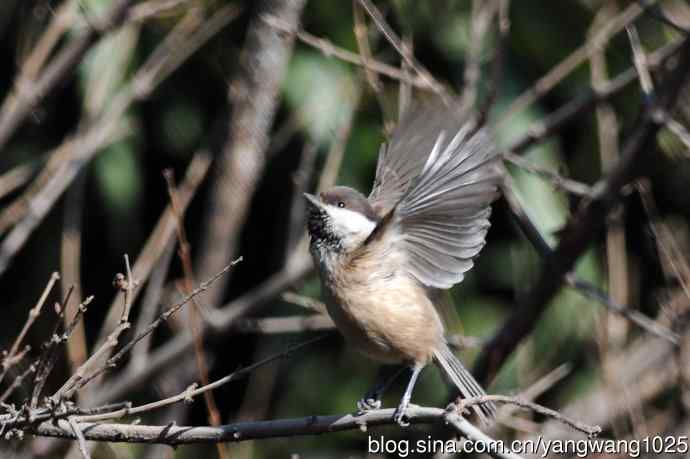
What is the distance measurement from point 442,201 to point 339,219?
1.45ft

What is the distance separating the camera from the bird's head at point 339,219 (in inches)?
132

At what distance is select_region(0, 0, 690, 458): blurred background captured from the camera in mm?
4645

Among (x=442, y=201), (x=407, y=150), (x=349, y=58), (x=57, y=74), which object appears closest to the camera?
(x=442, y=201)

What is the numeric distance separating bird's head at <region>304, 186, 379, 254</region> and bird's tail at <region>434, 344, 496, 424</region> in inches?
19.9

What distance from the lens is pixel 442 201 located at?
10.1 feet

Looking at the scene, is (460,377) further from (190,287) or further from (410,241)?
(190,287)

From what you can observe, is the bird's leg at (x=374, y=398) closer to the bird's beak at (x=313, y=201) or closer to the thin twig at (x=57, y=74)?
the bird's beak at (x=313, y=201)

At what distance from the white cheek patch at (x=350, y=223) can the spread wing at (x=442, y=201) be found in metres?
0.13

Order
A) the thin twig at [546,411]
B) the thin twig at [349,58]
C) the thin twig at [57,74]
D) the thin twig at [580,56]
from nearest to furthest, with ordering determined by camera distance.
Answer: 1. the thin twig at [546,411]
2. the thin twig at [349,58]
3. the thin twig at [57,74]
4. the thin twig at [580,56]

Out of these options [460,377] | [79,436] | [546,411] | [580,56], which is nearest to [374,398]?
[460,377]

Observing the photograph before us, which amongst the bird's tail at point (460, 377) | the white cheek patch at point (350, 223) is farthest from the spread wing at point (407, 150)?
the bird's tail at point (460, 377)

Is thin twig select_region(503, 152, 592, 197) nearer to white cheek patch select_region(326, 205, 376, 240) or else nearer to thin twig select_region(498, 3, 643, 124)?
thin twig select_region(498, 3, 643, 124)

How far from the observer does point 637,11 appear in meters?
4.35

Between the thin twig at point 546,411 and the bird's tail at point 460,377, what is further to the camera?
the bird's tail at point 460,377
